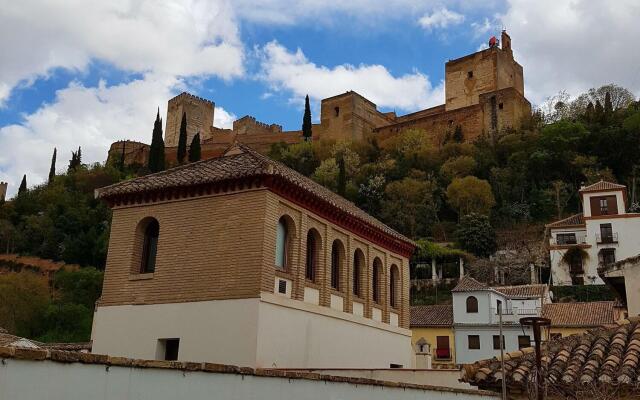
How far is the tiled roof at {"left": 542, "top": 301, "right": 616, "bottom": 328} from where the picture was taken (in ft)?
115

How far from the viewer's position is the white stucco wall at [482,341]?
1447 inches

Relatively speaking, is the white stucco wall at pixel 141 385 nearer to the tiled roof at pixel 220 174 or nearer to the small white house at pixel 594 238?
the tiled roof at pixel 220 174

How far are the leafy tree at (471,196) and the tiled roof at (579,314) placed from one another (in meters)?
18.6

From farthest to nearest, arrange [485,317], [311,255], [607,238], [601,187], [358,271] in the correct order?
[601,187]
[607,238]
[485,317]
[358,271]
[311,255]

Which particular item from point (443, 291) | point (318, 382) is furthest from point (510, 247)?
point (318, 382)

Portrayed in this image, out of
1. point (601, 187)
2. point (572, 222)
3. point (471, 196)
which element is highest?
point (471, 196)

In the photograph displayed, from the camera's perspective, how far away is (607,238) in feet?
151

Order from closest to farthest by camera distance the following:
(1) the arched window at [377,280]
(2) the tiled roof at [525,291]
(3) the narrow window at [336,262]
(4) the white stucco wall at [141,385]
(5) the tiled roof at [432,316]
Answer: (4) the white stucco wall at [141,385] < (3) the narrow window at [336,262] < (1) the arched window at [377,280] < (2) the tiled roof at [525,291] < (5) the tiled roof at [432,316]

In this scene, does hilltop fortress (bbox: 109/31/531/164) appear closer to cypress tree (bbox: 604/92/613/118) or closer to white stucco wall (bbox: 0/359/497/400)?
cypress tree (bbox: 604/92/613/118)

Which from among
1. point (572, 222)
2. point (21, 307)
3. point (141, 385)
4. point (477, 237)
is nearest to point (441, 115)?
point (477, 237)

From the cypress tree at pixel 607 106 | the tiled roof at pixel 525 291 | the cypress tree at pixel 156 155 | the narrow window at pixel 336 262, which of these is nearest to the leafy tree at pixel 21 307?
the cypress tree at pixel 156 155

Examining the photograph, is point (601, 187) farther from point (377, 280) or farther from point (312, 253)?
point (312, 253)

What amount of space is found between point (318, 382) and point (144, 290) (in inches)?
349

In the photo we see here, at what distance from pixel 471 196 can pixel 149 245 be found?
41915 mm
